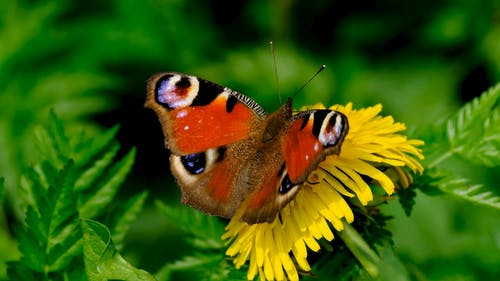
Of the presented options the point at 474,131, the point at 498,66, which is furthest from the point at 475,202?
the point at 498,66

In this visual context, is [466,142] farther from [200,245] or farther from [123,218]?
[123,218]

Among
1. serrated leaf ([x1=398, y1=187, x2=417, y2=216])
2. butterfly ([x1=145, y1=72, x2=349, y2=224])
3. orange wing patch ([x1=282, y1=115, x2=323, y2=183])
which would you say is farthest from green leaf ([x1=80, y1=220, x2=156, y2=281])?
serrated leaf ([x1=398, y1=187, x2=417, y2=216])

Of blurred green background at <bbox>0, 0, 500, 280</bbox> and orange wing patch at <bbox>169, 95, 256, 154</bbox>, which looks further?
blurred green background at <bbox>0, 0, 500, 280</bbox>

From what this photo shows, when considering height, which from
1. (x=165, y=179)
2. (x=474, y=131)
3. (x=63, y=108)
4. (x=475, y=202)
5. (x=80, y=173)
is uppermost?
(x=474, y=131)

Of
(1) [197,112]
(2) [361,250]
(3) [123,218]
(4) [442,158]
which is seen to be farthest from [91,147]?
(4) [442,158]

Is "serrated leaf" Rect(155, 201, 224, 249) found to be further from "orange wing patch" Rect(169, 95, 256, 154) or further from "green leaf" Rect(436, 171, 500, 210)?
"green leaf" Rect(436, 171, 500, 210)

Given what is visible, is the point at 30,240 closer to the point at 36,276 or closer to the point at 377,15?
the point at 36,276
